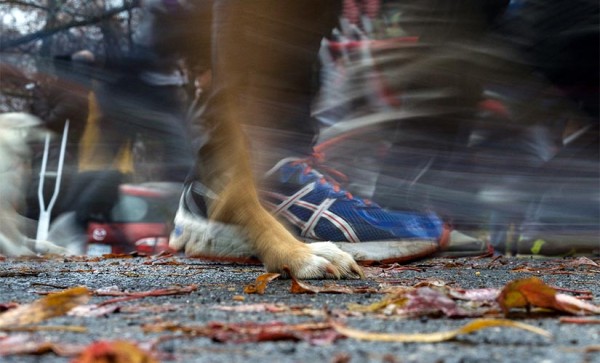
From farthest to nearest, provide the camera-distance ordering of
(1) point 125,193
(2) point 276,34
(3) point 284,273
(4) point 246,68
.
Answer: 1. (1) point 125,193
2. (2) point 276,34
3. (4) point 246,68
4. (3) point 284,273

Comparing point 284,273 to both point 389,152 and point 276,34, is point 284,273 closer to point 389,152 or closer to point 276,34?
point 276,34

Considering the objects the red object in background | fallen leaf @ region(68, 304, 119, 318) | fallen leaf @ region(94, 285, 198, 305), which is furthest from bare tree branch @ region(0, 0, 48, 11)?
fallen leaf @ region(68, 304, 119, 318)

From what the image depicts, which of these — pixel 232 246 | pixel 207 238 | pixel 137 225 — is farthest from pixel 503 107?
pixel 232 246

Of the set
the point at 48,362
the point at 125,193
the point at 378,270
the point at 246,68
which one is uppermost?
the point at 246,68

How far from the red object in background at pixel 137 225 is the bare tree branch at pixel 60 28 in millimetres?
1134

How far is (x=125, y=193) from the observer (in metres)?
4.38

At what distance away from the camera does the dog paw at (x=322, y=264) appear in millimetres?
1573

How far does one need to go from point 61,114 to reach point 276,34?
3.01 metres

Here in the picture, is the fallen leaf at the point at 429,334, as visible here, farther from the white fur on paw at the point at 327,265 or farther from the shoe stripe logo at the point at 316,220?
the shoe stripe logo at the point at 316,220

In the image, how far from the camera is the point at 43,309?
0.97m

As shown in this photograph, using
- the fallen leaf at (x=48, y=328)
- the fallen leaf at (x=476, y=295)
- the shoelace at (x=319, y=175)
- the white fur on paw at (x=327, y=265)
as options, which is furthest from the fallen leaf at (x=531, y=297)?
the shoelace at (x=319, y=175)

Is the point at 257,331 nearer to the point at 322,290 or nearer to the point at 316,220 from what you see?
the point at 322,290

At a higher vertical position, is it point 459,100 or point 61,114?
point 459,100

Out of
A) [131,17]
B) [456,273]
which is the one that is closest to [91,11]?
[131,17]
